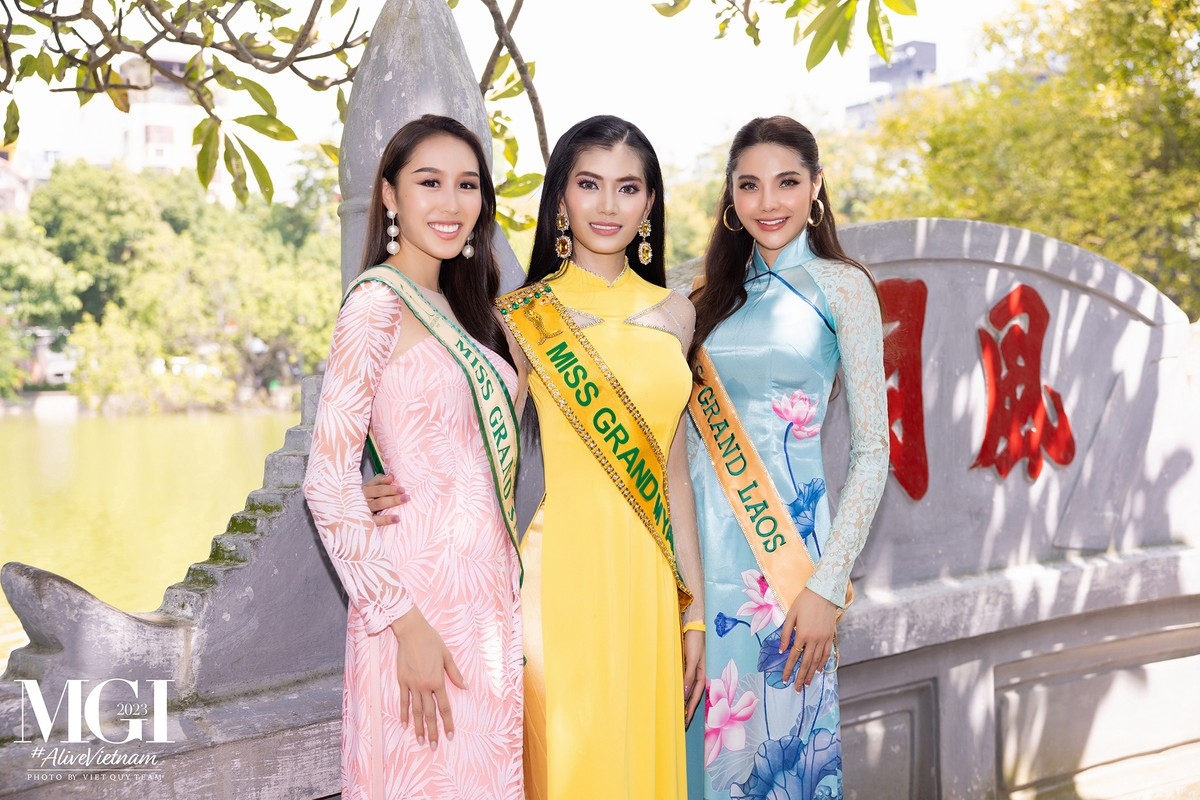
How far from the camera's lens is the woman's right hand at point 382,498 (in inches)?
77.0

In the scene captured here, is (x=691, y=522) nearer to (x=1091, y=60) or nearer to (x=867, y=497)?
(x=867, y=497)

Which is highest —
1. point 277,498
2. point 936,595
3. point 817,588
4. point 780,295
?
point 780,295

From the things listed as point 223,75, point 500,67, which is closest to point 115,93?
point 223,75

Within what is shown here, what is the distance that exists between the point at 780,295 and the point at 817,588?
0.68 meters

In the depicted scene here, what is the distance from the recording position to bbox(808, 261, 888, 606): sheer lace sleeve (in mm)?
2312

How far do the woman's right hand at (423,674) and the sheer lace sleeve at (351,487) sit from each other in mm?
44

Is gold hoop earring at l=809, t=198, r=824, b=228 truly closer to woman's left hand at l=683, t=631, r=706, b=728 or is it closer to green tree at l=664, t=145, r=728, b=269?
woman's left hand at l=683, t=631, r=706, b=728

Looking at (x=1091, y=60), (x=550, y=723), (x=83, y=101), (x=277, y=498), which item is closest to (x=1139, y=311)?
(x=550, y=723)

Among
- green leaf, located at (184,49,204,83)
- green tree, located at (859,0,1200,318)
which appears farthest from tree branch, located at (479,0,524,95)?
green tree, located at (859,0,1200,318)

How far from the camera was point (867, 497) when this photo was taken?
231cm

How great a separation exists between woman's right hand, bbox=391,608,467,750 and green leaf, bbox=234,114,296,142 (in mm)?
1823

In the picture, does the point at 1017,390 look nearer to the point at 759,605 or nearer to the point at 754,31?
the point at 754,31

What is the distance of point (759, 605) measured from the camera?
8.04ft

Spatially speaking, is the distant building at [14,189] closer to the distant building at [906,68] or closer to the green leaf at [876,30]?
the distant building at [906,68]
